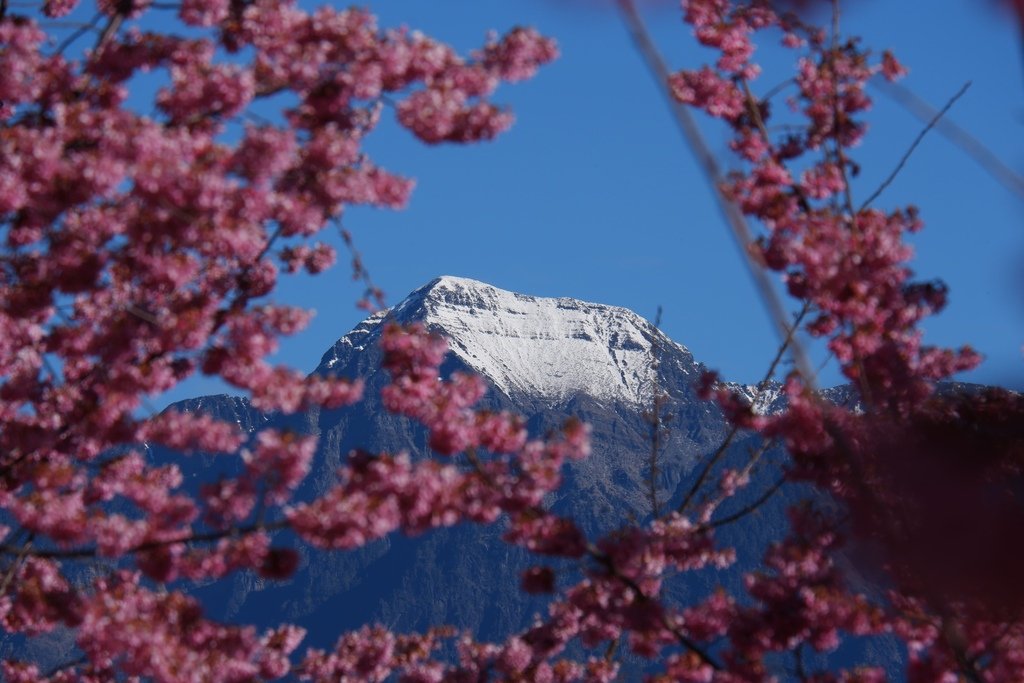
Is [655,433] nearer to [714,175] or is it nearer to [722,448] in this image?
[722,448]

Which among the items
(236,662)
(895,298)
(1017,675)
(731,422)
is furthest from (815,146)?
(236,662)

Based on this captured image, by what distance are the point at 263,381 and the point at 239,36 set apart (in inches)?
92.8

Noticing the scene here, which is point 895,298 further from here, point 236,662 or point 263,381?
point 236,662

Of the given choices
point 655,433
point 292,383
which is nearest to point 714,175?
point 292,383

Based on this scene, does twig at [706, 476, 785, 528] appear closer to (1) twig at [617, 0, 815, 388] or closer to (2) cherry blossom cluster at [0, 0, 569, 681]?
(2) cherry blossom cluster at [0, 0, 569, 681]

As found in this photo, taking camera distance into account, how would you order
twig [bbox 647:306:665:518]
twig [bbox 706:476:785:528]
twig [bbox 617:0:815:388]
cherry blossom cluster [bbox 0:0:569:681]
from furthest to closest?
twig [bbox 647:306:665:518] < twig [bbox 706:476:785:528] < cherry blossom cluster [bbox 0:0:569:681] < twig [bbox 617:0:815:388]

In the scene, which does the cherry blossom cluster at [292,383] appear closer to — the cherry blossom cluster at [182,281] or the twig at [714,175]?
the cherry blossom cluster at [182,281]

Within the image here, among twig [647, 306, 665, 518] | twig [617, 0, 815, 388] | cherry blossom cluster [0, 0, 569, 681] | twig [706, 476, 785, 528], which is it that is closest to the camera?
twig [617, 0, 815, 388]

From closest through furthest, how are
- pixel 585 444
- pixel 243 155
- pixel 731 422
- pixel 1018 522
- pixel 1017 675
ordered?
pixel 1018 522, pixel 1017 675, pixel 243 155, pixel 585 444, pixel 731 422

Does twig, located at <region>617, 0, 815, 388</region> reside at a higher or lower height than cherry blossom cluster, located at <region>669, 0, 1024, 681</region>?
lower

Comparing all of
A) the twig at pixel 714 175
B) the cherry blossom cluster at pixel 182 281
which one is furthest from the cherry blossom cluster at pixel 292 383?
the twig at pixel 714 175

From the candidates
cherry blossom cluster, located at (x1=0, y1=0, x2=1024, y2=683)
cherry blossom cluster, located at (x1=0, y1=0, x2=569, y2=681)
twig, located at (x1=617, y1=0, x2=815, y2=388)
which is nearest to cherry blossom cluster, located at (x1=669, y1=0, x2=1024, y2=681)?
cherry blossom cluster, located at (x1=0, y1=0, x2=1024, y2=683)

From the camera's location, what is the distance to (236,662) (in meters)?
8.04

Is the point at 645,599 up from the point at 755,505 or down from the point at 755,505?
down
